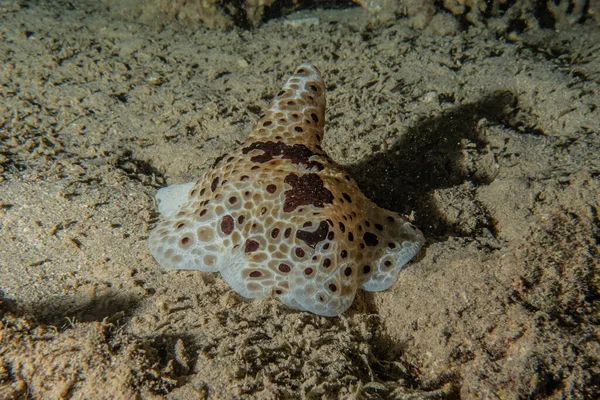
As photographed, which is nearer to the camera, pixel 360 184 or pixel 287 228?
pixel 287 228

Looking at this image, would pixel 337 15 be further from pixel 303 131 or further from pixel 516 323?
pixel 516 323

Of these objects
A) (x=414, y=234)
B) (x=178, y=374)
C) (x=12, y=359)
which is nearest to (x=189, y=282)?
(x=178, y=374)

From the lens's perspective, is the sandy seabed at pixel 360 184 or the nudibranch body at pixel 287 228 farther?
the nudibranch body at pixel 287 228

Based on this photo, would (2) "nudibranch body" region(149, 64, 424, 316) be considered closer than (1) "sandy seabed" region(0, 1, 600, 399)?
No

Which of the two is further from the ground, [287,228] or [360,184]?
[287,228]
